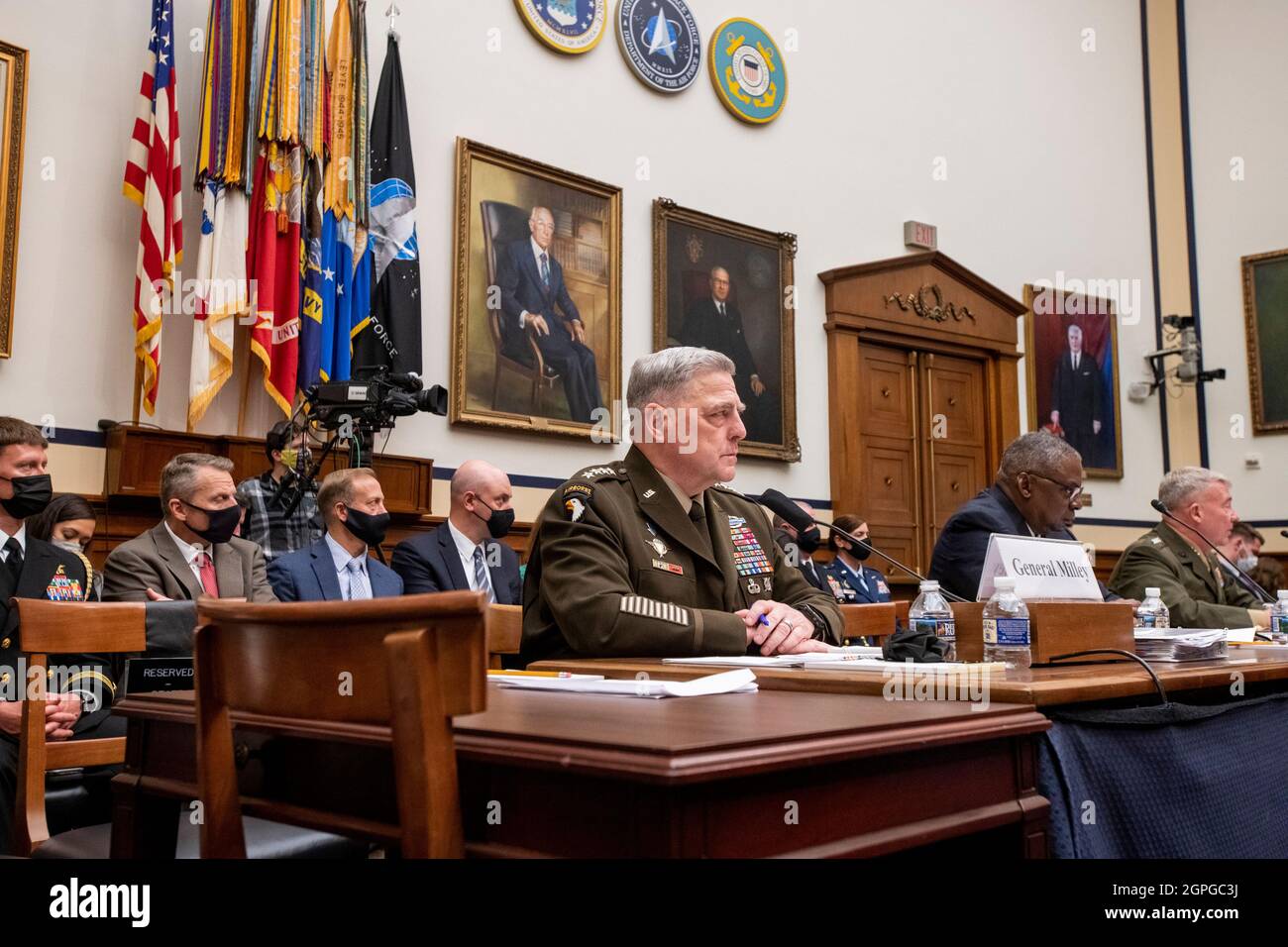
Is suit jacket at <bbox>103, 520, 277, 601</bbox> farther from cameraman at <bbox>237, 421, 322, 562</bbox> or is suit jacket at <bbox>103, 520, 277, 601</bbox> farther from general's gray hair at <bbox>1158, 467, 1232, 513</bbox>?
general's gray hair at <bbox>1158, 467, 1232, 513</bbox>

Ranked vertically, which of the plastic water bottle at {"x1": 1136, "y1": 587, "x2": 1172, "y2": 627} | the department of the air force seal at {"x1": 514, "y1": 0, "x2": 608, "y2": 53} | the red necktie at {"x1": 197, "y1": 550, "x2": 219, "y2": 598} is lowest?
the plastic water bottle at {"x1": 1136, "y1": 587, "x2": 1172, "y2": 627}

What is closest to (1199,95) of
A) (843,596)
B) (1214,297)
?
(1214,297)

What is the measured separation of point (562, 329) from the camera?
6.44 meters

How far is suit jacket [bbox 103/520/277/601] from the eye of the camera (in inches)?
154

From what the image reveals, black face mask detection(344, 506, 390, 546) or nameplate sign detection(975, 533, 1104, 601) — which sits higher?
black face mask detection(344, 506, 390, 546)

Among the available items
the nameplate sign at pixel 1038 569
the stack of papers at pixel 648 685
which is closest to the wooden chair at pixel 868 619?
the nameplate sign at pixel 1038 569

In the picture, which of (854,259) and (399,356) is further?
(854,259)

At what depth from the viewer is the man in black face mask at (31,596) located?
2837 mm

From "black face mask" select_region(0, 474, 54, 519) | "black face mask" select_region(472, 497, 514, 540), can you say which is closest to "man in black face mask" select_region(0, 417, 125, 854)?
"black face mask" select_region(0, 474, 54, 519)

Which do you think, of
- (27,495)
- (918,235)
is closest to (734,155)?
(918,235)

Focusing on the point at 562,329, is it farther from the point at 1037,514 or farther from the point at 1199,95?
the point at 1199,95

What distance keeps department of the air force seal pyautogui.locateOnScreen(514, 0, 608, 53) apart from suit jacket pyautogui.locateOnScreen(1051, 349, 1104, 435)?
15.2ft
